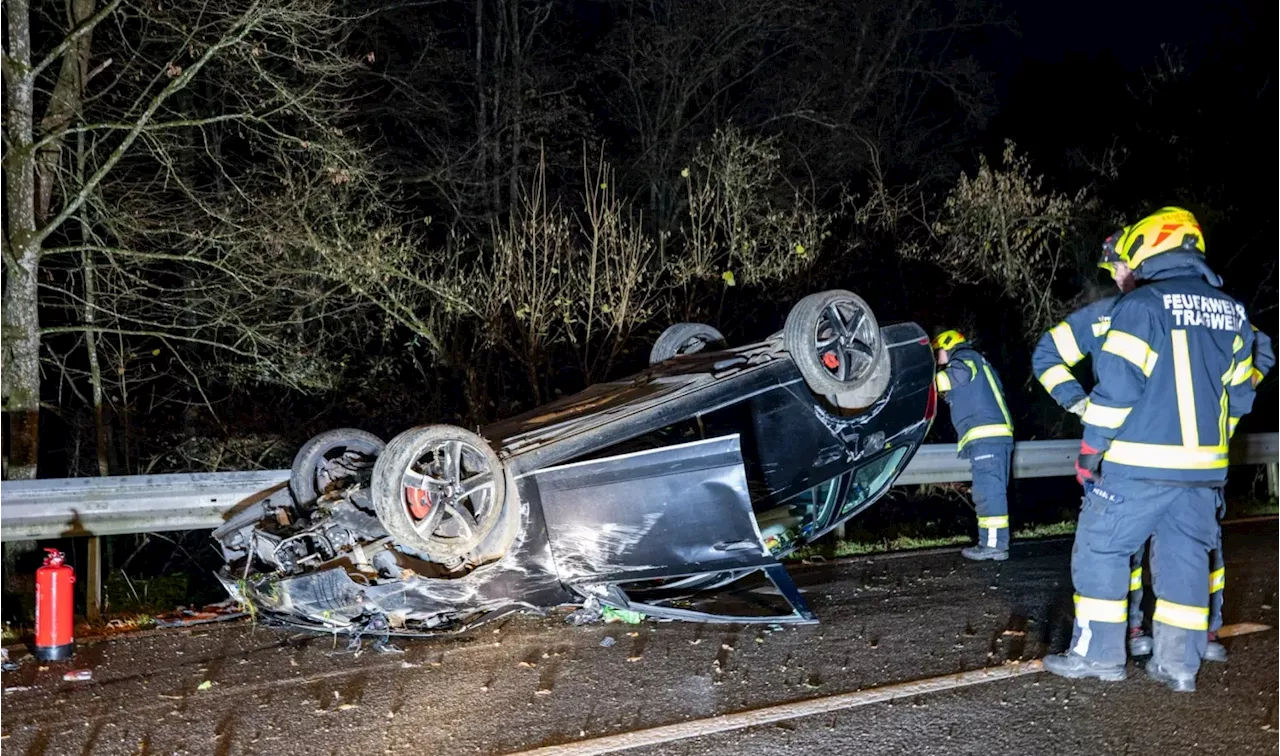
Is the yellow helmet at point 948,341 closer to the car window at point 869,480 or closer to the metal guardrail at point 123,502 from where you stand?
the car window at point 869,480

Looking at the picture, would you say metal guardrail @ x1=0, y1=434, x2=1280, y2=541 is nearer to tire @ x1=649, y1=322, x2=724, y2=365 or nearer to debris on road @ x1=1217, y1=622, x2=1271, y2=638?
tire @ x1=649, y1=322, x2=724, y2=365

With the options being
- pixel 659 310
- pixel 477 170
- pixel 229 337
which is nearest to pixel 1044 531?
pixel 659 310

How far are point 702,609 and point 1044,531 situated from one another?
Answer: 4.01m

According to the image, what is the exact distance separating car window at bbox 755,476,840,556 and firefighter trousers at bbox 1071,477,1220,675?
1.59 m

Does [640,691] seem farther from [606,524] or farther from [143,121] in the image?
[143,121]

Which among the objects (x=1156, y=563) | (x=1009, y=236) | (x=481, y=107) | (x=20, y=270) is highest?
(x=481, y=107)

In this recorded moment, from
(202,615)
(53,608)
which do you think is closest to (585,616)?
(202,615)

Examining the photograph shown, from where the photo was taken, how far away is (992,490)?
689 cm

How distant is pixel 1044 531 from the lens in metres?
8.47

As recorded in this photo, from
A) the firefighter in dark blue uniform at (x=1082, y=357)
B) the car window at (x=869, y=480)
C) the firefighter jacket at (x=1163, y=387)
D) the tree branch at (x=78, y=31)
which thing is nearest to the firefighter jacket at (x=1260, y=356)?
the firefighter in dark blue uniform at (x=1082, y=357)

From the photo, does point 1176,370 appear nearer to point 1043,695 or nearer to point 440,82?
point 1043,695

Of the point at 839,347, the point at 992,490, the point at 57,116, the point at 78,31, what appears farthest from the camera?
the point at 57,116

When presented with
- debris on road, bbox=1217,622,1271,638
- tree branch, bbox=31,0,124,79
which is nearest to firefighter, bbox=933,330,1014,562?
debris on road, bbox=1217,622,1271,638

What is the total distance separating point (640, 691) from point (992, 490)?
11.1ft
